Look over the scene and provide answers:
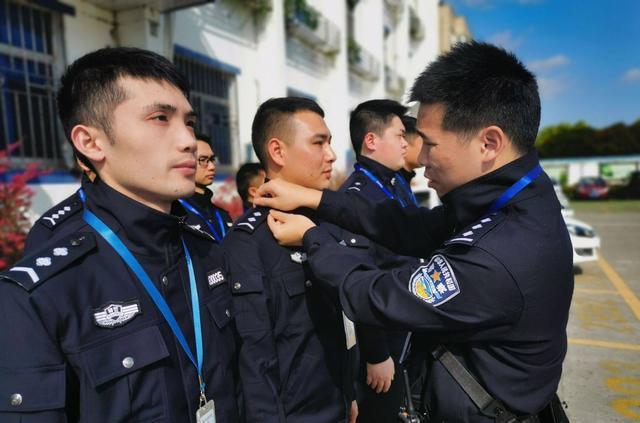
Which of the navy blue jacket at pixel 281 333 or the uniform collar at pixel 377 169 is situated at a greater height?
the uniform collar at pixel 377 169

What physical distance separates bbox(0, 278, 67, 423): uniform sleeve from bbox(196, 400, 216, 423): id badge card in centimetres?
35

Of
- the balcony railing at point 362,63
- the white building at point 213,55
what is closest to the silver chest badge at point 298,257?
the white building at point 213,55

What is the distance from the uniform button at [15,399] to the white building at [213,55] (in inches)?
181

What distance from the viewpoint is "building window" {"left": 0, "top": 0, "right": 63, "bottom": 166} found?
466cm

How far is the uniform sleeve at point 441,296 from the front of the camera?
1.26 metres

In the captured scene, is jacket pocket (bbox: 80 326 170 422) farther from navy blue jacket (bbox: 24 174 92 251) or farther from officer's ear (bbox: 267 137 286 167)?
navy blue jacket (bbox: 24 174 92 251)

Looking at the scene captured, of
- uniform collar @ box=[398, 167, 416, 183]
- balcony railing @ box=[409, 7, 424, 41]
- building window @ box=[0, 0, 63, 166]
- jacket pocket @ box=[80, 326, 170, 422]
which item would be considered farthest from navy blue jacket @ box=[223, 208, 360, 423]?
balcony railing @ box=[409, 7, 424, 41]

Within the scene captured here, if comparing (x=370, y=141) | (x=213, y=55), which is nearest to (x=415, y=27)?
(x=213, y=55)

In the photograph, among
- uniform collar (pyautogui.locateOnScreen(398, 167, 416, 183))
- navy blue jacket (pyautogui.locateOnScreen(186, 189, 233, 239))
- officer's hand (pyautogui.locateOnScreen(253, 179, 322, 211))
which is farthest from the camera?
uniform collar (pyautogui.locateOnScreen(398, 167, 416, 183))

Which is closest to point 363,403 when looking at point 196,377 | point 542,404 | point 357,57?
point 542,404

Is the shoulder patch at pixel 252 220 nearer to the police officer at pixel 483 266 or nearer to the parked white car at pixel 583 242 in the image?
the police officer at pixel 483 266

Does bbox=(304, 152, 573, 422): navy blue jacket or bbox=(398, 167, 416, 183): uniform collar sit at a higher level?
bbox=(398, 167, 416, 183): uniform collar

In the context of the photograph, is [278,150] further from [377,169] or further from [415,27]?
[415,27]

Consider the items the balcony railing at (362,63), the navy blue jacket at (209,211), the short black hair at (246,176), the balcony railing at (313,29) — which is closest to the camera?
the navy blue jacket at (209,211)
